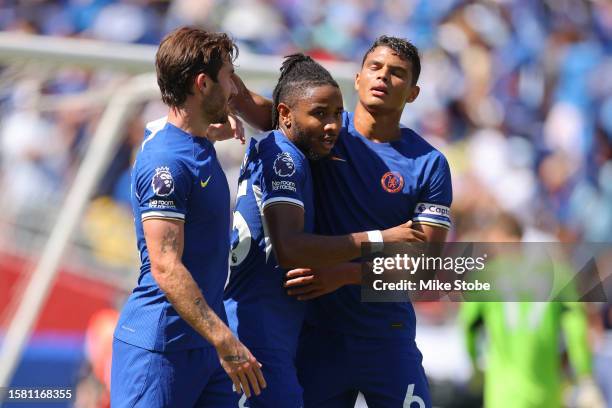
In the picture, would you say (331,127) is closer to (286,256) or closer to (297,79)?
(297,79)

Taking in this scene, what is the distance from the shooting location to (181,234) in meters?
3.90

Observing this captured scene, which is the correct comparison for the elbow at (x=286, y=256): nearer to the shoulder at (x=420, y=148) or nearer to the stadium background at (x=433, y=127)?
the shoulder at (x=420, y=148)

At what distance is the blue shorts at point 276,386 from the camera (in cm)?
442

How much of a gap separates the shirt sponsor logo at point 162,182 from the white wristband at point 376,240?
3.67ft

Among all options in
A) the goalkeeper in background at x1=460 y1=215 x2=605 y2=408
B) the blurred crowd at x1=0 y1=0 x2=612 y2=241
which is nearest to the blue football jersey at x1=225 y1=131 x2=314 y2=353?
the goalkeeper in background at x1=460 y1=215 x2=605 y2=408

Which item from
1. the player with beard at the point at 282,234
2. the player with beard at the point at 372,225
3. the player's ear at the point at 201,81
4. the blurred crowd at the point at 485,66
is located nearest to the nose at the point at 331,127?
the player with beard at the point at 282,234

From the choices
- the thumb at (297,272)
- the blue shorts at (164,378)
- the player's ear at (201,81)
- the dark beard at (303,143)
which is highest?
the dark beard at (303,143)

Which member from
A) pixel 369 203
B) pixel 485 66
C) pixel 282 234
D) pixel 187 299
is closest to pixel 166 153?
pixel 187 299

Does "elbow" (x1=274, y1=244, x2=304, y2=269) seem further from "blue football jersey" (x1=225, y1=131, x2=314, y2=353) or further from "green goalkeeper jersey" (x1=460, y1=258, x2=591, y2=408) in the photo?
"green goalkeeper jersey" (x1=460, y1=258, x2=591, y2=408)

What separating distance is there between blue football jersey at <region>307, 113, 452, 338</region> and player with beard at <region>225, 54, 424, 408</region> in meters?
0.19

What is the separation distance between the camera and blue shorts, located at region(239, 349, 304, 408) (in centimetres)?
442

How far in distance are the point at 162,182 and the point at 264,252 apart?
826mm

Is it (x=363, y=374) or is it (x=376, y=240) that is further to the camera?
(x=363, y=374)

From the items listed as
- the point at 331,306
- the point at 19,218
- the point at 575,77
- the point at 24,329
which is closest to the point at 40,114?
the point at 19,218
